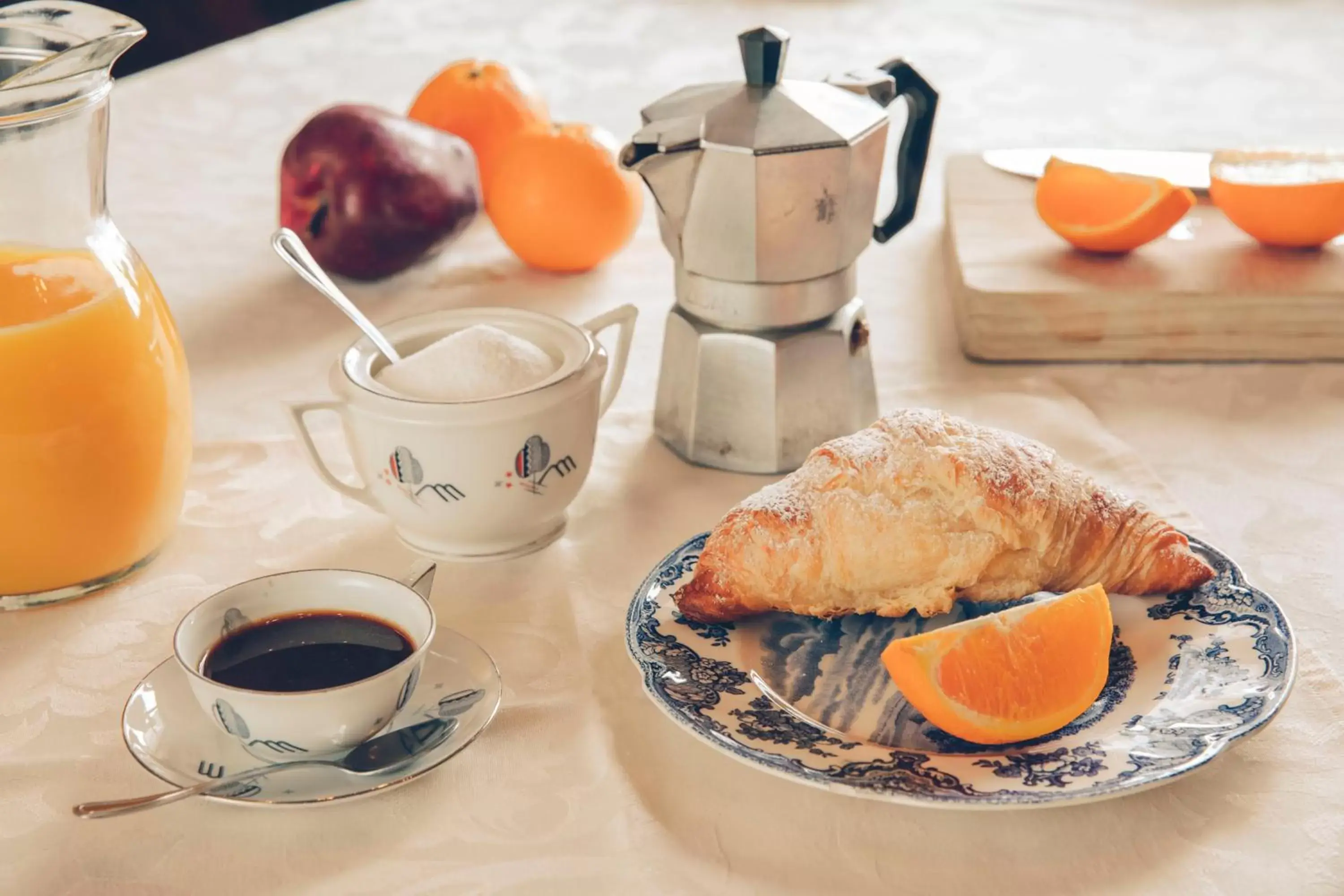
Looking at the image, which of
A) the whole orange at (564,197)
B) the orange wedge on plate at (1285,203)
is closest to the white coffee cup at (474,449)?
the whole orange at (564,197)

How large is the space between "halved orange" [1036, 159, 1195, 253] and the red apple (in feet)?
1.86

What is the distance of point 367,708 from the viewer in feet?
2.12

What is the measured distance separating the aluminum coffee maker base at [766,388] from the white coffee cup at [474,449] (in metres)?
0.12

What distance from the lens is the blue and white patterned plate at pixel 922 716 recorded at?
0.62 meters

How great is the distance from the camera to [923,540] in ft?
2.46

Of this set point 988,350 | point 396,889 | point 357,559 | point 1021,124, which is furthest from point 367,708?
point 1021,124

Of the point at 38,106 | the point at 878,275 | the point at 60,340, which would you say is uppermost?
the point at 38,106

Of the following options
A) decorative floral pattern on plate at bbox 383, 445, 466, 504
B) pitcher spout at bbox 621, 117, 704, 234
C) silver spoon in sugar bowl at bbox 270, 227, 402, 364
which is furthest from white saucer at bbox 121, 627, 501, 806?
pitcher spout at bbox 621, 117, 704, 234

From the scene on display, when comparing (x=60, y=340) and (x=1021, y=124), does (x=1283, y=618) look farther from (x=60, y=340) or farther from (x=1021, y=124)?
(x=1021, y=124)

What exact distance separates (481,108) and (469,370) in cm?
64

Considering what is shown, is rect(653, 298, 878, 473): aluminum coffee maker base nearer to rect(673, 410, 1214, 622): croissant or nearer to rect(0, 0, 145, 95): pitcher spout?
rect(673, 410, 1214, 622): croissant

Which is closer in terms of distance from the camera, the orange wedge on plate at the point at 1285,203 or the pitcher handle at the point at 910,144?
the pitcher handle at the point at 910,144

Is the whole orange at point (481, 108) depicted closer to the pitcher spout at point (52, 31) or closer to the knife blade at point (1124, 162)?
the knife blade at point (1124, 162)

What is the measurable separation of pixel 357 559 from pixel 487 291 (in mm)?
468
